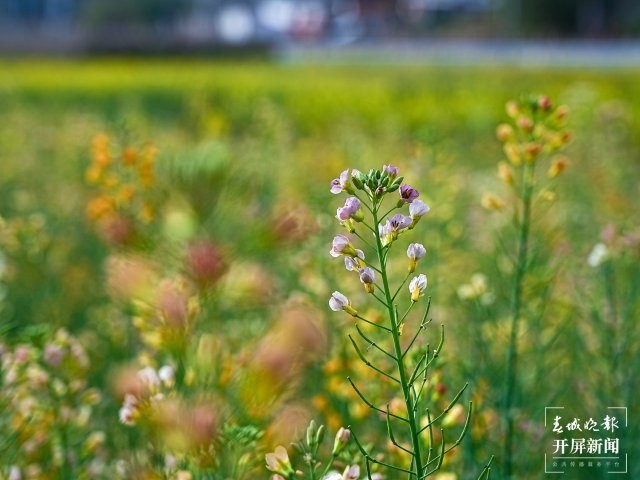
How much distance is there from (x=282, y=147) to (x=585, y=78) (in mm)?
7319

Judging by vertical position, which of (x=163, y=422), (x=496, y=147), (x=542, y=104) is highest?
(x=542, y=104)

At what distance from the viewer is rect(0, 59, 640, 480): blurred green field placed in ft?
3.99

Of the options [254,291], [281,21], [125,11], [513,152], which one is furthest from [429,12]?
[254,291]

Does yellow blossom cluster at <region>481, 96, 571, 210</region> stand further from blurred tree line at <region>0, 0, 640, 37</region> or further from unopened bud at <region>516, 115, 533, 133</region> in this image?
blurred tree line at <region>0, 0, 640, 37</region>

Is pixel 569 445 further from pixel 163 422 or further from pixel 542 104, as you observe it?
pixel 163 422

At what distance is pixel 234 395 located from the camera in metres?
1.41

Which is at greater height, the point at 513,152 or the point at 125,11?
the point at 125,11

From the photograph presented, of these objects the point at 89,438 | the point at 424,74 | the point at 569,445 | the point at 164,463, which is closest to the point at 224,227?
the point at 164,463

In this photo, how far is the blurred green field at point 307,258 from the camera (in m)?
1.21

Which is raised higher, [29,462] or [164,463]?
[164,463]

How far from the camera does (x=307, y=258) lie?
2.83 metres

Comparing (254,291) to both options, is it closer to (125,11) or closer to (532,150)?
(532,150)

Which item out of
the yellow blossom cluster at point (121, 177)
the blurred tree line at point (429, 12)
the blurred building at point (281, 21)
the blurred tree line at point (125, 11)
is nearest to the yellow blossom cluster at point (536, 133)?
the yellow blossom cluster at point (121, 177)

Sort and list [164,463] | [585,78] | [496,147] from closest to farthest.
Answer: [164,463]
[496,147]
[585,78]
